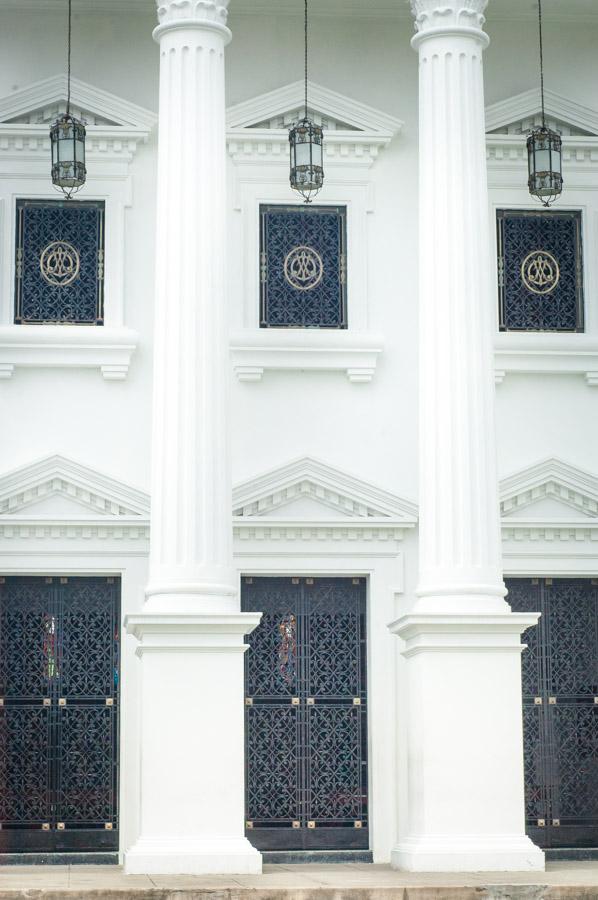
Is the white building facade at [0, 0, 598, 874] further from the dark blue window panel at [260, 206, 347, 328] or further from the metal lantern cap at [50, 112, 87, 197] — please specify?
the metal lantern cap at [50, 112, 87, 197]

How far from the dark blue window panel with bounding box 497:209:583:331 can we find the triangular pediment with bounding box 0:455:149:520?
424cm

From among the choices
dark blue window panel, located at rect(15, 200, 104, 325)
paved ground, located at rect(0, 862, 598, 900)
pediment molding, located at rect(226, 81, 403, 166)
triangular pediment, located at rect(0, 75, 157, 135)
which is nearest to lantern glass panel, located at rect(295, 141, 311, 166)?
pediment molding, located at rect(226, 81, 403, 166)

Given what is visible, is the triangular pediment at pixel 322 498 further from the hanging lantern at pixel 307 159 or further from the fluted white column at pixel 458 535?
the hanging lantern at pixel 307 159

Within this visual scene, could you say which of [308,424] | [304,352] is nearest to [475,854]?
[308,424]

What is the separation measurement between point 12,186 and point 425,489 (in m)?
5.42

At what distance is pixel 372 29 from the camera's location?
17.7m

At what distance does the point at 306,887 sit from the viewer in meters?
12.6

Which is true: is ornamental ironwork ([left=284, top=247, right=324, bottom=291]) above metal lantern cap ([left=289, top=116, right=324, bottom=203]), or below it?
below

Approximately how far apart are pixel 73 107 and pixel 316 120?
2492 millimetres

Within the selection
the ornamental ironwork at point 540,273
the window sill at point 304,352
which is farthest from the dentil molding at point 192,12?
the ornamental ironwork at point 540,273

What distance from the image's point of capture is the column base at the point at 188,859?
13867 mm

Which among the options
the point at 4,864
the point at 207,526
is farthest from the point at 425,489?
the point at 4,864

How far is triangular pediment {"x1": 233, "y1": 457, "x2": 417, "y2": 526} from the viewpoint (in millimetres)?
16656

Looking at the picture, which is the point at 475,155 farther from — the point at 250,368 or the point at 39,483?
the point at 39,483
